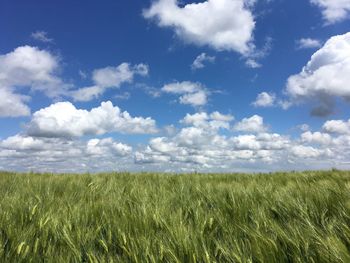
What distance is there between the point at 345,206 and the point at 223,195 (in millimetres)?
1573

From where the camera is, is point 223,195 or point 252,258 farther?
point 223,195

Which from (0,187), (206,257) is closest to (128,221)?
(206,257)

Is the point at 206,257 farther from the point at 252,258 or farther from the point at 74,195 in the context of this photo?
the point at 74,195

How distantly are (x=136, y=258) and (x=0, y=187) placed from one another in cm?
470

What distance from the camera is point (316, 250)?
7.43 feet

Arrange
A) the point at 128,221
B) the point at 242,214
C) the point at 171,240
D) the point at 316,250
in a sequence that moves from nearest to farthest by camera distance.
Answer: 1. the point at 316,250
2. the point at 171,240
3. the point at 128,221
4. the point at 242,214

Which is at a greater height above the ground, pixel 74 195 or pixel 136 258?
pixel 74 195

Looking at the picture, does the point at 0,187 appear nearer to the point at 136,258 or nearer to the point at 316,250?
the point at 136,258

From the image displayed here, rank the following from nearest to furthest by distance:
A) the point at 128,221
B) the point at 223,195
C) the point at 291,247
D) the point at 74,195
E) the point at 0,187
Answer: the point at 291,247 → the point at 128,221 → the point at 223,195 → the point at 74,195 → the point at 0,187

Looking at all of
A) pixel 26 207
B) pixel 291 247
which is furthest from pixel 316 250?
pixel 26 207

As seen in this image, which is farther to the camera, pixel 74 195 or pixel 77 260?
pixel 74 195

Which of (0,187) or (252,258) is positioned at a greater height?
(0,187)

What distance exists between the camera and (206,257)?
2.36 meters

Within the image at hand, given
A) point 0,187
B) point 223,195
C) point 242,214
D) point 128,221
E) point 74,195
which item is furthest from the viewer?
point 0,187
